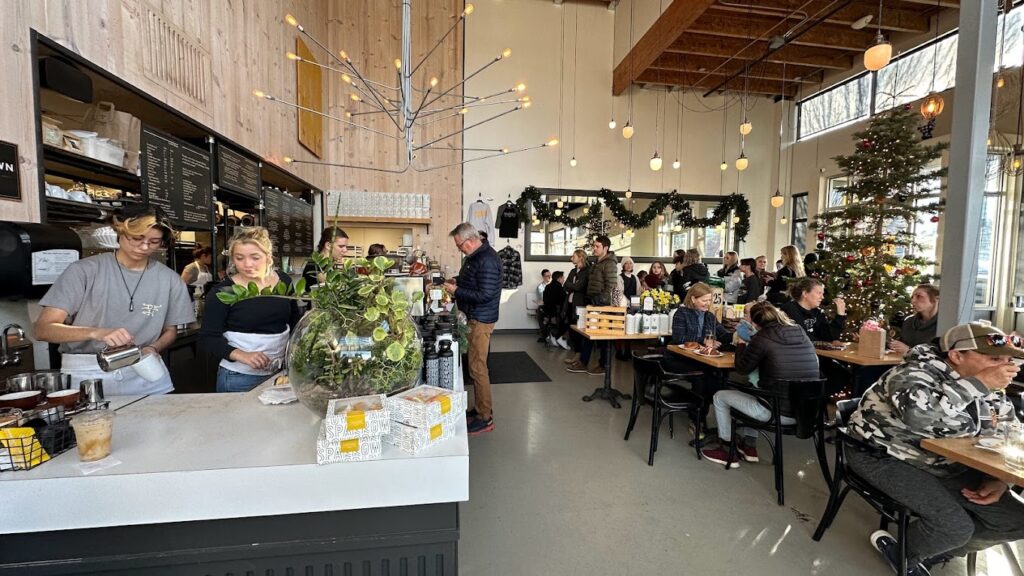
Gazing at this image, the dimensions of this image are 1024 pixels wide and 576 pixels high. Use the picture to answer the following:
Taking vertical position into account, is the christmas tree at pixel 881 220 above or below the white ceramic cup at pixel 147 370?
above

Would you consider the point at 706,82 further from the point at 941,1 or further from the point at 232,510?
the point at 232,510

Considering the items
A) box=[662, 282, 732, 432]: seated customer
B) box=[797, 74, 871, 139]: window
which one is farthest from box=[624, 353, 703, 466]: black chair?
box=[797, 74, 871, 139]: window

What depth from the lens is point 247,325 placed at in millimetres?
2160

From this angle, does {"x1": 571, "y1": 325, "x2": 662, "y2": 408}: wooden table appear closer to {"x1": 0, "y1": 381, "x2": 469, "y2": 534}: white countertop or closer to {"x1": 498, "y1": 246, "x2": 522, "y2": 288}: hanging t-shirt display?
{"x1": 0, "y1": 381, "x2": 469, "y2": 534}: white countertop

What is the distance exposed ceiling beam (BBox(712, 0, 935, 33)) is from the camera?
668cm

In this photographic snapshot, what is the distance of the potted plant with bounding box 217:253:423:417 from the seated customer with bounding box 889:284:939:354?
477cm

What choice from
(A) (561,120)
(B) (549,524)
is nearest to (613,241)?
(A) (561,120)

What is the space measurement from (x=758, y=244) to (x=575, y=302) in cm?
608

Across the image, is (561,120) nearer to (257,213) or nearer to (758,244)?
(758,244)

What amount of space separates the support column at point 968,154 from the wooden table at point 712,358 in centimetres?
139

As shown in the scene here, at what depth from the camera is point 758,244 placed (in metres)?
10.5

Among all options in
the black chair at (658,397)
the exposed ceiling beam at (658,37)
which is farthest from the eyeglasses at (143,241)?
the exposed ceiling beam at (658,37)

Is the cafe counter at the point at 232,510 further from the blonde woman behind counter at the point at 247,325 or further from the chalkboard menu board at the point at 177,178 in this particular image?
the chalkboard menu board at the point at 177,178

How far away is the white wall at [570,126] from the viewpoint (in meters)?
9.15
